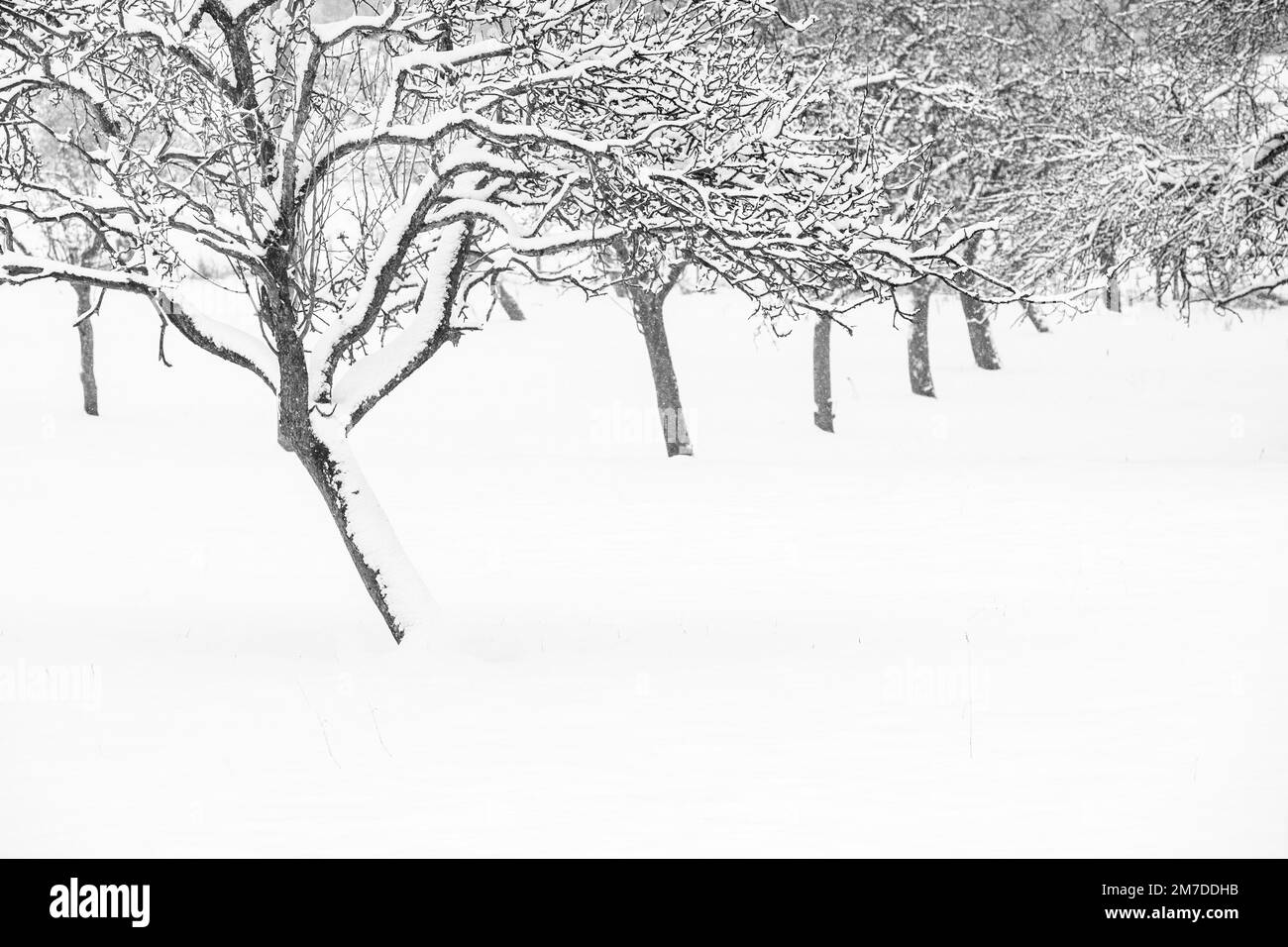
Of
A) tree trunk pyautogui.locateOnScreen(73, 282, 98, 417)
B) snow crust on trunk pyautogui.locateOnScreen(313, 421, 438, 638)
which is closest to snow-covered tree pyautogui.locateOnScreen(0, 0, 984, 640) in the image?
snow crust on trunk pyautogui.locateOnScreen(313, 421, 438, 638)

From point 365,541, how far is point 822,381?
14319mm

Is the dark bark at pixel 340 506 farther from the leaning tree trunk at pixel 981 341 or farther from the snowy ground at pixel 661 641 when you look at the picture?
the leaning tree trunk at pixel 981 341

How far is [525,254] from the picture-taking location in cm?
882

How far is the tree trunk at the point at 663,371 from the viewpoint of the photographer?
19.2m

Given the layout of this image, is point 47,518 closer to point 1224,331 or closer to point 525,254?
point 525,254

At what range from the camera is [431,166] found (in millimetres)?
8812

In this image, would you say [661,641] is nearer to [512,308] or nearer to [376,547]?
[376,547]

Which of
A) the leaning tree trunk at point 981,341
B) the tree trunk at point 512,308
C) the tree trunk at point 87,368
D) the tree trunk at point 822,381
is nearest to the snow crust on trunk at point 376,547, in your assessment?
the tree trunk at point 822,381

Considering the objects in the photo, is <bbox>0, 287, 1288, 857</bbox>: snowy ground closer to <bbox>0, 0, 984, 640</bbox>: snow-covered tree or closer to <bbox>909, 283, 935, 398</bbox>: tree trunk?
<bbox>909, 283, 935, 398</bbox>: tree trunk

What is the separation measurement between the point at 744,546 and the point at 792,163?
5.78m

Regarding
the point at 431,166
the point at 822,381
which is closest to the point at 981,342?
the point at 822,381

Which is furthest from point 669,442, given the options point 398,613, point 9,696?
point 9,696

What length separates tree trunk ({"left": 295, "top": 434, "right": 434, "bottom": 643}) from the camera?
9.19 metres
